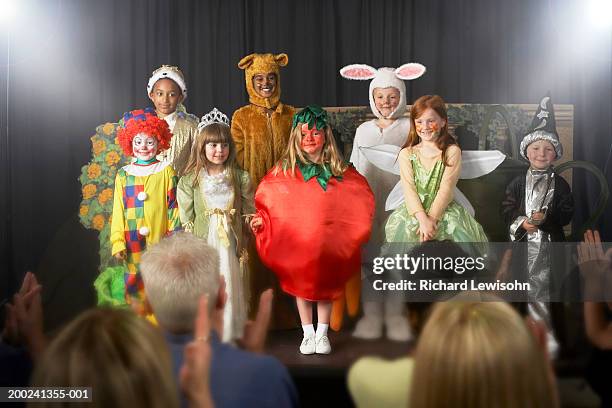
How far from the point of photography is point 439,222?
3.40 meters

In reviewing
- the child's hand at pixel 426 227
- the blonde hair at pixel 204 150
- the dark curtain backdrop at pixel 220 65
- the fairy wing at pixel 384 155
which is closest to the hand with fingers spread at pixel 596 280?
the dark curtain backdrop at pixel 220 65

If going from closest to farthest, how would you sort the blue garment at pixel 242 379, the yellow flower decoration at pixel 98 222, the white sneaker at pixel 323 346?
the blue garment at pixel 242 379, the white sneaker at pixel 323 346, the yellow flower decoration at pixel 98 222

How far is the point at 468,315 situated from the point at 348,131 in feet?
6.30

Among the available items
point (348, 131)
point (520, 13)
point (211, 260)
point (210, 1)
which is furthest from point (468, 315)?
point (210, 1)

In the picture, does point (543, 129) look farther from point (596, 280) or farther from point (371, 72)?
point (371, 72)

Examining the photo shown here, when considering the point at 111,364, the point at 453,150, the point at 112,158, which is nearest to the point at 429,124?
the point at 453,150

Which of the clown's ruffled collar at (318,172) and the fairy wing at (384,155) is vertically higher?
the fairy wing at (384,155)

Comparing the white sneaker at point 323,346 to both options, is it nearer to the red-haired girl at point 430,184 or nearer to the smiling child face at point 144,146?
the red-haired girl at point 430,184

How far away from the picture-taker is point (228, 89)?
350 cm

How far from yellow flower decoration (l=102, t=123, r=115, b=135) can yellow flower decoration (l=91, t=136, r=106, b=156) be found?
0.17ft

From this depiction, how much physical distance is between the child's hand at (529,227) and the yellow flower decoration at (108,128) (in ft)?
7.11

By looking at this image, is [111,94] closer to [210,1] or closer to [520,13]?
[210,1]

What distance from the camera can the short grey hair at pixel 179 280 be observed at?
2123 millimetres

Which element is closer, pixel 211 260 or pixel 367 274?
pixel 211 260
